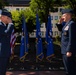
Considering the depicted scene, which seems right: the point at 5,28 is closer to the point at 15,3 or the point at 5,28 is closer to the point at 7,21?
the point at 7,21

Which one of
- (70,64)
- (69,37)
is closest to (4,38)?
(69,37)

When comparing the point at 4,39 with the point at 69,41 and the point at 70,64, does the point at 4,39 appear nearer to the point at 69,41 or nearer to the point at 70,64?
the point at 69,41

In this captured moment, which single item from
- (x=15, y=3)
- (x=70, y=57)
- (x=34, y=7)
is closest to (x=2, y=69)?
(x=70, y=57)

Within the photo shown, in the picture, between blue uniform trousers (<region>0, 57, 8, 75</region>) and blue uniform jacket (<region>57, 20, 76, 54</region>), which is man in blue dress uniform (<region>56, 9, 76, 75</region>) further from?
blue uniform trousers (<region>0, 57, 8, 75</region>)

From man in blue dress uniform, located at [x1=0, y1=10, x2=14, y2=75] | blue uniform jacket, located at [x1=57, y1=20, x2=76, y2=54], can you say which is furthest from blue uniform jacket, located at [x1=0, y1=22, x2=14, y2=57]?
blue uniform jacket, located at [x1=57, y1=20, x2=76, y2=54]

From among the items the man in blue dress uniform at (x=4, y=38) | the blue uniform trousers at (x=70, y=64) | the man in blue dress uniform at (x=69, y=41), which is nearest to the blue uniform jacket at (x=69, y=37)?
the man in blue dress uniform at (x=69, y=41)

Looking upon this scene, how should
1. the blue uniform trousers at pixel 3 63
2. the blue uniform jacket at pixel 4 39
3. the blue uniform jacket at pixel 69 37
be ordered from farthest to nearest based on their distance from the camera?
the blue uniform jacket at pixel 69 37
the blue uniform trousers at pixel 3 63
the blue uniform jacket at pixel 4 39

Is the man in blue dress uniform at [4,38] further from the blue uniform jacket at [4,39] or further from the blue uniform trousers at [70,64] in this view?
the blue uniform trousers at [70,64]

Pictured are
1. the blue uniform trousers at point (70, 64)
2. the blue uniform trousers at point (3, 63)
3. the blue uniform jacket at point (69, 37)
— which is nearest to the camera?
the blue uniform trousers at point (3, 63)

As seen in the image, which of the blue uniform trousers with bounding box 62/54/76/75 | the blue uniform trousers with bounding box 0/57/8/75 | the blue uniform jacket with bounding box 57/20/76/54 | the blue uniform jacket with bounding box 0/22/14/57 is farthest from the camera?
the blue uniform trousers with bounding box 62/54/76/75

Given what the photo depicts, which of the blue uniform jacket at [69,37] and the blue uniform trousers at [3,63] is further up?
the blue uniform jacket at [69,37]

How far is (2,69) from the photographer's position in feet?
13.3

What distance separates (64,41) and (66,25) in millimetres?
282

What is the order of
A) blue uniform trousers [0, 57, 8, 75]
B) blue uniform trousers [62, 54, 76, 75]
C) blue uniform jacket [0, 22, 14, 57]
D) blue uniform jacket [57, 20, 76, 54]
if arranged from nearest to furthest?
blue uniform jacket [0, 22, 14, 57] < blue uniform trousers [0, 57, 8, 75] < blue uniform jacket [57, 20, 76, 54] < blue uniform trousers [62, 54, 76, 75]
